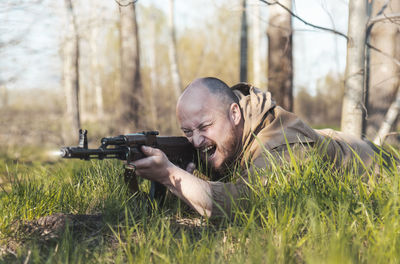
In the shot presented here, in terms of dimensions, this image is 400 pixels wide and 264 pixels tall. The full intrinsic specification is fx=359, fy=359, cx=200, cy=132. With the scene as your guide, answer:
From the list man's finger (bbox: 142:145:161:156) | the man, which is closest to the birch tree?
the man

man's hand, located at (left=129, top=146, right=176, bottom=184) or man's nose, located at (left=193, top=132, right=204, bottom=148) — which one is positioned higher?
man's nose, located at (left=193, top=132, right=204, bottom=148)

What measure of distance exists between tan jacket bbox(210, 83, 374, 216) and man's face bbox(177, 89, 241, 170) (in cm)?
12

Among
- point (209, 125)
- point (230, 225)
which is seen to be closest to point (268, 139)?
point (209, 125)

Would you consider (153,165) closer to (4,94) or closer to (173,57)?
(4,94)

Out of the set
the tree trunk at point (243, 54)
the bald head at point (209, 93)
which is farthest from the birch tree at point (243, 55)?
the bald head at point (209, 93)

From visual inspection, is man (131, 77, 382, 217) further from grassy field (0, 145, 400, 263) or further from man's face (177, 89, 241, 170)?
grassy field (0, 145, 400, 263)

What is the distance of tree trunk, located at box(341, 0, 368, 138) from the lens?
10.9ft

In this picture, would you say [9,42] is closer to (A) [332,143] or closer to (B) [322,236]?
(A) [332,143]

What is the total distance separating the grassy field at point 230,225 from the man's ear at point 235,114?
2.10ft

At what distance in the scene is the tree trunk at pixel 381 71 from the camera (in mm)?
5402

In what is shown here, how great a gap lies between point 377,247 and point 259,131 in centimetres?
134

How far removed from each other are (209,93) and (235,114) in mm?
276

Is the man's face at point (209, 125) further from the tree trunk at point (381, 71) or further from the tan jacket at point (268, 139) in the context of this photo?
the tree trunk at point (381, 71)

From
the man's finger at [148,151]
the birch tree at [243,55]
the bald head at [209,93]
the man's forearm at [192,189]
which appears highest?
the birch tree at [243,55]
